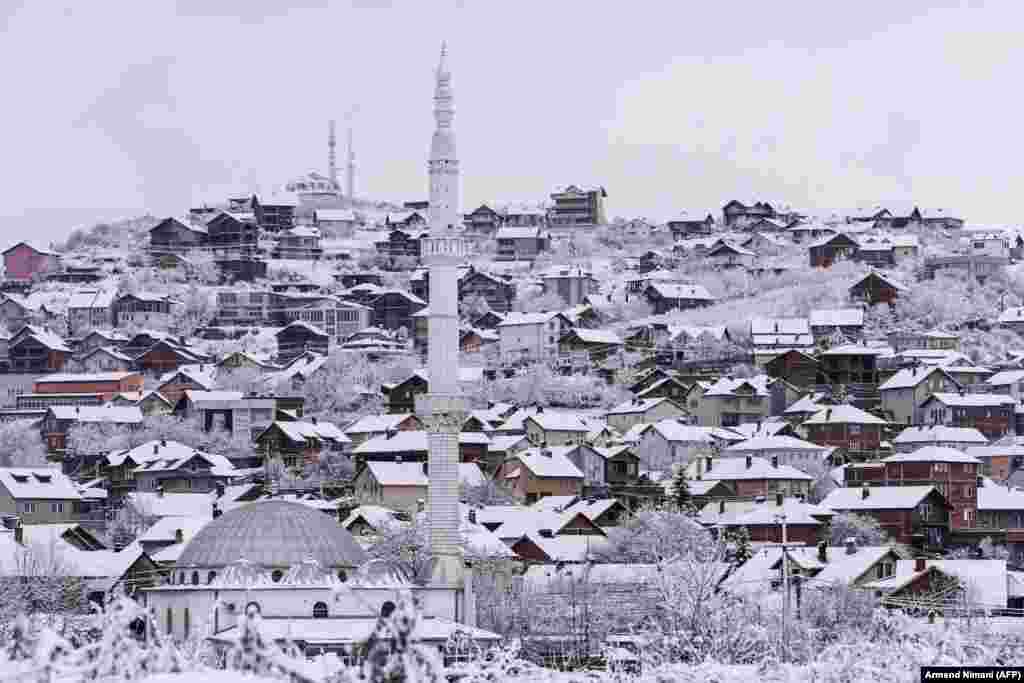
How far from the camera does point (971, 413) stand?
112625 millimetres

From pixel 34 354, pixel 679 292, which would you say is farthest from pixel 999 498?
pixel 34 354

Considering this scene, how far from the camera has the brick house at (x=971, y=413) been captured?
112250 millimetres

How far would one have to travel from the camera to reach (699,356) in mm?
129500

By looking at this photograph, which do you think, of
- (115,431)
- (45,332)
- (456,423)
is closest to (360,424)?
(115,431)

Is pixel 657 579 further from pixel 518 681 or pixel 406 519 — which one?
pixel 518 681

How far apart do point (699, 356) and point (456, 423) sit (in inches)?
2244

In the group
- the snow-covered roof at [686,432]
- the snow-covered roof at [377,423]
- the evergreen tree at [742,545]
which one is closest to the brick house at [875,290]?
the snow-covered roof at [686,432]

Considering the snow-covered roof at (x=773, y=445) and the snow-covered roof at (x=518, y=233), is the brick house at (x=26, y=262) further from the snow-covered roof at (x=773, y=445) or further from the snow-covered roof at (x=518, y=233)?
the snow-covered roof at (x=773, y=445)

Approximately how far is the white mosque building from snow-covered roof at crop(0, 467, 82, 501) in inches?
1128

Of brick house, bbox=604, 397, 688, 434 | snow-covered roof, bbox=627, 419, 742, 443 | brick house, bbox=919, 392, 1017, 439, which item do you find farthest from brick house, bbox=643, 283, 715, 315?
brick house, bbox=919, 392, 1017, 439

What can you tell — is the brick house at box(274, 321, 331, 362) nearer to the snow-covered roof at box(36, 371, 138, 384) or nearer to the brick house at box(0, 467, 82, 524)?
the snow-covered roof at box(36, 371, 138, 384)

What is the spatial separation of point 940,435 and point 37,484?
104 feet

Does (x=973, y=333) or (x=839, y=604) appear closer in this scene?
(x=839, y=604)

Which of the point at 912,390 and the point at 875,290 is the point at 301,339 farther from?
the point at 912,390
